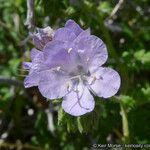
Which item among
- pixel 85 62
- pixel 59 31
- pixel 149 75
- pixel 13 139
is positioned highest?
pixel 59 31

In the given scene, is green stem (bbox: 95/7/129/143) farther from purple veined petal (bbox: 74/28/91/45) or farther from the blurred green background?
purple veined petal (bbox: 74/28/91/45)

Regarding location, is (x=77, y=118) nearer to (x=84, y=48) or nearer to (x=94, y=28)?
(x=84, y=48)

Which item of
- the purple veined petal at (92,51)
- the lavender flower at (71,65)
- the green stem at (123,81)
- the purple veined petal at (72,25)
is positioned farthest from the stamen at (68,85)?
the green stem at (123,81)

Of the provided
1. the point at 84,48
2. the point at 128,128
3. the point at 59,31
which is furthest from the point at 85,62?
the point at 128,128

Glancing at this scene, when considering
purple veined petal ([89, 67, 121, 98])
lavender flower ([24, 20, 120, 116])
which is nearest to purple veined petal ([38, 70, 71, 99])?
lavender flower ([24, 20, 120, 116])

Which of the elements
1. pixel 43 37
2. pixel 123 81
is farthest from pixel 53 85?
pixel 123 81

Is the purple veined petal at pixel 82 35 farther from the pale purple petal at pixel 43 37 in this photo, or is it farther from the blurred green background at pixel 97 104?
the blurred green background at pixel 97 104

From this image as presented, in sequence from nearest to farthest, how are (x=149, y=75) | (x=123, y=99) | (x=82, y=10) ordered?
(x=123, y=99), (x=82, y=10), (x=149, y=75)
